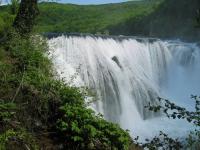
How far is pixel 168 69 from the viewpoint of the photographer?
28.5 meters

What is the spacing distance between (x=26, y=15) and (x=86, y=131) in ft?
13.5

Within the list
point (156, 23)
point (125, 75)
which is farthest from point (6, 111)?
point (156, 23)

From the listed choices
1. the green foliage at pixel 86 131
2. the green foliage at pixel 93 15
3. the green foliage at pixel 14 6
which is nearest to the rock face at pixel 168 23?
the green foliage at pixel 93 15

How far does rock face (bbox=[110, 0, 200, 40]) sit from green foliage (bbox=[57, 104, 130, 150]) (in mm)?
30786

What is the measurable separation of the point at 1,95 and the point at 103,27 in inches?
1873

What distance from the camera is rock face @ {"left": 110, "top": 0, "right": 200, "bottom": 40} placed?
140 ft

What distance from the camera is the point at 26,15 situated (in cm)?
1139

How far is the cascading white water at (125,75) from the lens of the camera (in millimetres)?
19234

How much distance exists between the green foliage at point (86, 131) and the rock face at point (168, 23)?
30.8 metres

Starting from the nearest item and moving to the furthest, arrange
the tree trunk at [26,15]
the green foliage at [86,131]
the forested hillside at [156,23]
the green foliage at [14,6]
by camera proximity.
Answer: the green foliage at [86,131] → the tree trunk at [26,15] → the green foliage at [14,6] → the forested hillside at [156,23]

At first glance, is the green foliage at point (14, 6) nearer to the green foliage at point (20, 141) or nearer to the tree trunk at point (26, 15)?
the tree trunk at point (26, 15)

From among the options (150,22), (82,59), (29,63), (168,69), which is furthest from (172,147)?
(150,22)

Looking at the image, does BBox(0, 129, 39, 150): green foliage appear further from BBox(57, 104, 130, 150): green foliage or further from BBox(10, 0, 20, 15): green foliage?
BBox(10, 0, 20, 15): green foliage

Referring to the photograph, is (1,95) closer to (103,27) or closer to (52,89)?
(52,89)
